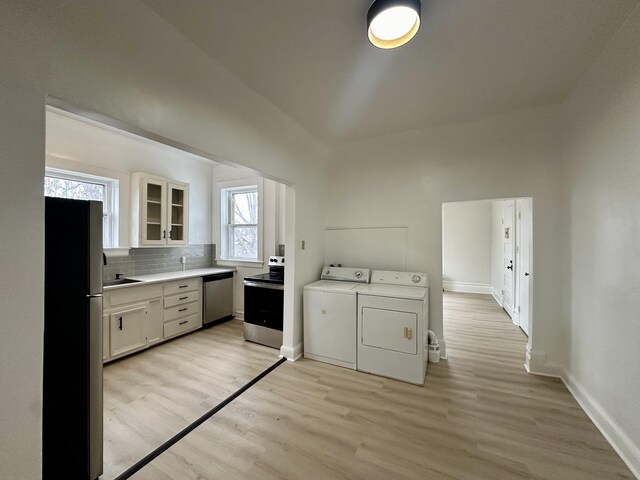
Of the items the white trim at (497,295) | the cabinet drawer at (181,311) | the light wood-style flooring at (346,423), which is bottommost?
the light wood-style flooring at (346,423)

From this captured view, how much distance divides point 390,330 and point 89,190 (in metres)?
3.98

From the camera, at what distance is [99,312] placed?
1447mm

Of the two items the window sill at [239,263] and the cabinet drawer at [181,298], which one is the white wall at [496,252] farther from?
the cabinet drawer at [181,298]

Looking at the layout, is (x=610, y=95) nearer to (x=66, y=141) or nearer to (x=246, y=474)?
(x=246, y=474)

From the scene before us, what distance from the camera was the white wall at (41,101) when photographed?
1.00 meters

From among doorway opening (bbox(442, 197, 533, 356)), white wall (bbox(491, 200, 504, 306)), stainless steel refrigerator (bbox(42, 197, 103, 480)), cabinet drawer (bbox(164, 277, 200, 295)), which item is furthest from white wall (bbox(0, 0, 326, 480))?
white wall (bbox(491, 200, 504, 306))

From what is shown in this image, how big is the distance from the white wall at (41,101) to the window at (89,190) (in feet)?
6.54

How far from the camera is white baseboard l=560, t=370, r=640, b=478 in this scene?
1.50m

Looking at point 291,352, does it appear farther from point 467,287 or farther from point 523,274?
point 467,287

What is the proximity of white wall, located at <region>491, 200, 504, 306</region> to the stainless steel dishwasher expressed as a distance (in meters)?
5.28

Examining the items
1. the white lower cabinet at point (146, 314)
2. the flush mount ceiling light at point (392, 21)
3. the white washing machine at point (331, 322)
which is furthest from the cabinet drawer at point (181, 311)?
the flush mount ceiling light at point (392, 21)

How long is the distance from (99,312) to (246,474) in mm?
1285

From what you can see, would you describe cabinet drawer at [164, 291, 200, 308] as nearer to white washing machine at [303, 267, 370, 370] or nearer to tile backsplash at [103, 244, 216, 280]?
tile backsplash at [103, 244, 216, 280]

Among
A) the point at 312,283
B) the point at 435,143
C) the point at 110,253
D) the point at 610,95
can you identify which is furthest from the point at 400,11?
the point at 110,253
